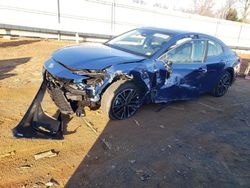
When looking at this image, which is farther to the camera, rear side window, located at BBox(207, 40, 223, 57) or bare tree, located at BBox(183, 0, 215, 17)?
bare tree, located at BBox(183, 0, 215, 17)

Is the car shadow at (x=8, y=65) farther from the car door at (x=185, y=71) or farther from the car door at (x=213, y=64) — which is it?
the car door at (x=213, y=64)

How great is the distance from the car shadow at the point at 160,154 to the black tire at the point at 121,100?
0.16 metres

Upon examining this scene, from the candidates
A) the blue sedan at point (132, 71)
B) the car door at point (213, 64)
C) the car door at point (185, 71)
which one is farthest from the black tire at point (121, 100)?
the car door at point (213, 64)

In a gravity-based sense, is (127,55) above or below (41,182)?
above

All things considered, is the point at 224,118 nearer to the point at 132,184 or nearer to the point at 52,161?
the point at 132,184

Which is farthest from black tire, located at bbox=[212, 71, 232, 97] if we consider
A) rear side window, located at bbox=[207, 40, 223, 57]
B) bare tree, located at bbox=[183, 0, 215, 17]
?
bare tree, located at bbox=[183, 0, 215, 17]

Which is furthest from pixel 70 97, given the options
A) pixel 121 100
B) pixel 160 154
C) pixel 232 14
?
pixel 232 14

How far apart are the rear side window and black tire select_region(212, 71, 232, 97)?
0.68 metres

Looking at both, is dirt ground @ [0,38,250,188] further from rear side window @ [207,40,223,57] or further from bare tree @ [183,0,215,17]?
bare tree @ [183,0,215,17]

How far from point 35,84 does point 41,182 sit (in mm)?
3425

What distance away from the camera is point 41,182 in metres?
2.89

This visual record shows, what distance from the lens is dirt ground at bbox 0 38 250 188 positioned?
122 inches

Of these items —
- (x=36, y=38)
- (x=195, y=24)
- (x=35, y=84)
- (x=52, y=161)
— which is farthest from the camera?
(x=195, y=24)

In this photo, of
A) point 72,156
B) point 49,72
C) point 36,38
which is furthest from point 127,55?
point 36,38
